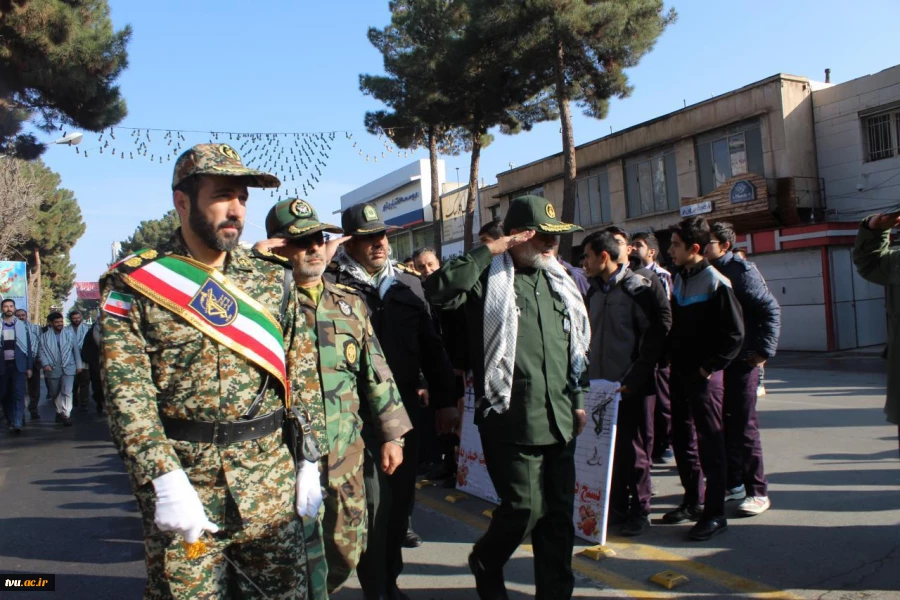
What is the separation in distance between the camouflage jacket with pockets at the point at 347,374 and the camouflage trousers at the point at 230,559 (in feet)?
2.30

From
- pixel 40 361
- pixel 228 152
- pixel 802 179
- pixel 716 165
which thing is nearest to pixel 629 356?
pixel 228 152

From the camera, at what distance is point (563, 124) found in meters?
22.9

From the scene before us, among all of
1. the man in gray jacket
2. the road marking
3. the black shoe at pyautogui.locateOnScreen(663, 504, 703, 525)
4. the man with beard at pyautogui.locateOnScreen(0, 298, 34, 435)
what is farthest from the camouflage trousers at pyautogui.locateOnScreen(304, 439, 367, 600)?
the man in gray jacket

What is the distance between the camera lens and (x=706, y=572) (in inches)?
157

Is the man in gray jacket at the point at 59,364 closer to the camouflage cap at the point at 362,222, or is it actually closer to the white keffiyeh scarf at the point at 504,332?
the camouflage cap at the point at 362,222

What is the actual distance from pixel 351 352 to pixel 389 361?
2.96 feet

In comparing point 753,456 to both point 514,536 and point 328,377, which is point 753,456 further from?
point 328,377

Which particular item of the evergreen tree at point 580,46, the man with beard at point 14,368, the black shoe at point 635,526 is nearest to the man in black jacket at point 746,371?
the black shoe at point 635,526

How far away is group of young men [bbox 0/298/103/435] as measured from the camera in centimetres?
1150

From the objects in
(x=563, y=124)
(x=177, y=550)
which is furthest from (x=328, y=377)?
(x=563, y=124)

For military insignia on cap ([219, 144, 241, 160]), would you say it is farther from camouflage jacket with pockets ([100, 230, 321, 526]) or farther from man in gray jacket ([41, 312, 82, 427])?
man in gray jacket ([41, 312, 82, 427])

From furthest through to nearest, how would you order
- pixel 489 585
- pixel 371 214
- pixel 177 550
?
pixel 371 214 → pixel 489 585 → pixel 177 550

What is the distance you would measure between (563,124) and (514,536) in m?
21.0

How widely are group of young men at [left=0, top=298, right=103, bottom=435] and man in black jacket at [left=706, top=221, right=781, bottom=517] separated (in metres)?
9.21
